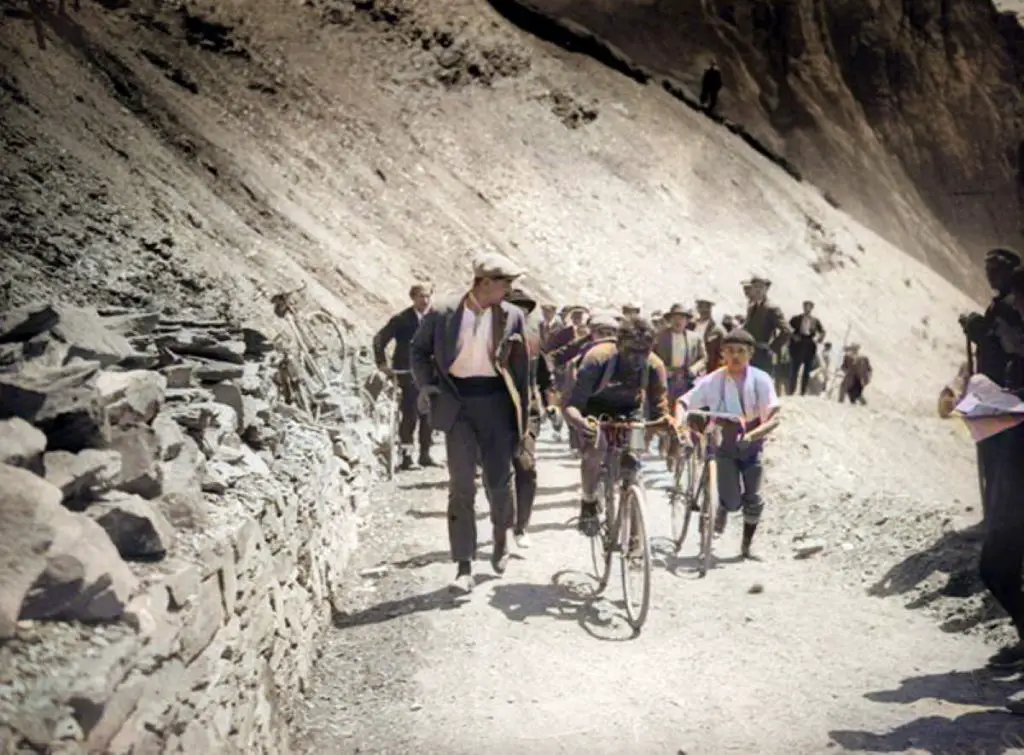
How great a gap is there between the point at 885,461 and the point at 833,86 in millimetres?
33913

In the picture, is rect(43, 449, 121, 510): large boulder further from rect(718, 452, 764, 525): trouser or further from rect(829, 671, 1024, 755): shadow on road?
rect(718, 452, 764, 525): trouser

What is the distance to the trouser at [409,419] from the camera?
10539 mm

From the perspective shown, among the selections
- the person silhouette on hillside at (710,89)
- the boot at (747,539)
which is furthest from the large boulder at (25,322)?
the person silhouette on hillside at (710,89)

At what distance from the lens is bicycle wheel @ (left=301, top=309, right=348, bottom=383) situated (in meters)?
10.3

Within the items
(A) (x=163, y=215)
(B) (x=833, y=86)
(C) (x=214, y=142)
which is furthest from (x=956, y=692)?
(B) (x=833, y=86)

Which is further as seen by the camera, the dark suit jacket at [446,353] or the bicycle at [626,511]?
the dark suit jacket at [446,353]

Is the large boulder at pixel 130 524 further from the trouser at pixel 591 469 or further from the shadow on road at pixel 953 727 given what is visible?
the trouser at pixel 591 469

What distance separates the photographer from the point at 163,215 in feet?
42.5

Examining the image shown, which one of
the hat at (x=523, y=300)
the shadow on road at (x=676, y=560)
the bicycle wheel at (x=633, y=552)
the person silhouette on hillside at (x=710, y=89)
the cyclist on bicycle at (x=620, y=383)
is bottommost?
the shadow on road at (x=676, y=560)

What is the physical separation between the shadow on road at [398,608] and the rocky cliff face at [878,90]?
34.5m

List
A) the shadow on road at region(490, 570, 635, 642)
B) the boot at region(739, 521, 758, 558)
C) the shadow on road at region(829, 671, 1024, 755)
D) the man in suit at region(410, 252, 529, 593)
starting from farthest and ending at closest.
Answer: the boot at region(739, 521, 758, 558) < the man in suit at region(410, 252, 529, 593) < the shadow on road at region(490, 570, 635, 642) < the shadow on road at region(829, 671, 1024, 755)

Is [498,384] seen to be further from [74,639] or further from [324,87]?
[324,87]

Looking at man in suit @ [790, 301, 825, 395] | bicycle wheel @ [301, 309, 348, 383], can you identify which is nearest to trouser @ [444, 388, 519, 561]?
bicycle wheel @ [301, 309, 348, 383]

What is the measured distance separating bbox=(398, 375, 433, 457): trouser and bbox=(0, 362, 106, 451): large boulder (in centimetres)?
714
